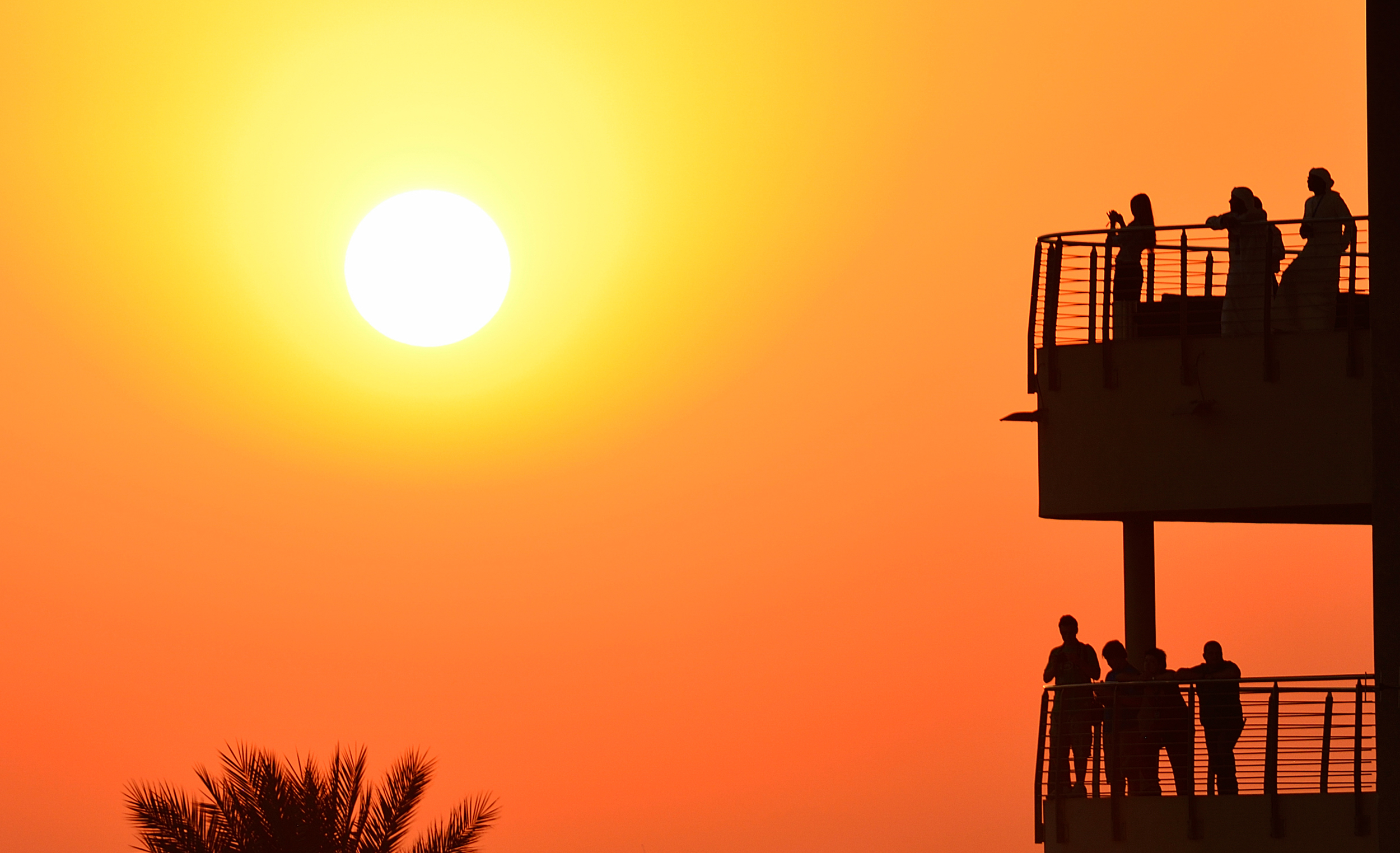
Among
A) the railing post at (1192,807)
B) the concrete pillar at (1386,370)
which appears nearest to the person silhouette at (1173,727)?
the railing post at (1192,807)

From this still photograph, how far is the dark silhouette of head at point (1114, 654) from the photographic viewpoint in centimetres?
1519

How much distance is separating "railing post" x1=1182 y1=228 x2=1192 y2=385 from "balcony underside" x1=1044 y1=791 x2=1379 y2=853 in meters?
3.23

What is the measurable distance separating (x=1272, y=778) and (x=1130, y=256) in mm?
4003

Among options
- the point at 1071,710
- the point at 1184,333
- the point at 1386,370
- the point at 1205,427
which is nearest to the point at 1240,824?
the point at 1071,710

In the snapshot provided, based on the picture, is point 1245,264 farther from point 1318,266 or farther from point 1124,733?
point 1124,733

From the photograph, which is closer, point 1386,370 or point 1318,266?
point 1386,370

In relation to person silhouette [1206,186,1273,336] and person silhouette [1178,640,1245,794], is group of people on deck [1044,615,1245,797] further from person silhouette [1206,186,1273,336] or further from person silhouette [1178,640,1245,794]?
person silhouette [1206,186,1273,336]

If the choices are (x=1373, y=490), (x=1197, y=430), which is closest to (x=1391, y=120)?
(x=1373, y=490)

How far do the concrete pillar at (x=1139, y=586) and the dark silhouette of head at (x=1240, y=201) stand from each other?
3450mm

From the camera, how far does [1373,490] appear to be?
10.0 metres

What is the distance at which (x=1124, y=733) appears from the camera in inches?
575

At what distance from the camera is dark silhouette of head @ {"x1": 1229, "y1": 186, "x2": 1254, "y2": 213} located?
15.2m

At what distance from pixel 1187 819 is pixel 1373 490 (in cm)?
525

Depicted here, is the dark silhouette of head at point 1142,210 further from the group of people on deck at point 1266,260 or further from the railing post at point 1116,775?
the railing post at point 1116,775
